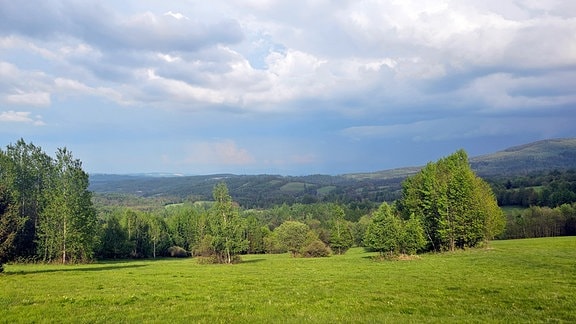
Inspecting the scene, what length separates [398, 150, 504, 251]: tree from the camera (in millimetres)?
63812

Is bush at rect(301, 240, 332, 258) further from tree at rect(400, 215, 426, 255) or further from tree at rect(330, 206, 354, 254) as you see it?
tree at rect(400, 215, 426, 255)

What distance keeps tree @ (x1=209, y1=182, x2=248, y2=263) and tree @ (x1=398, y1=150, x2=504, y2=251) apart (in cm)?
3297

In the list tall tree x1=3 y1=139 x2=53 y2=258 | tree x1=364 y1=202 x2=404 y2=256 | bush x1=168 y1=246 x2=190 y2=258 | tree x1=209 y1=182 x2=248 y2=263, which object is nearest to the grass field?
tree x1=364 y1=202 x2=404 y2=256


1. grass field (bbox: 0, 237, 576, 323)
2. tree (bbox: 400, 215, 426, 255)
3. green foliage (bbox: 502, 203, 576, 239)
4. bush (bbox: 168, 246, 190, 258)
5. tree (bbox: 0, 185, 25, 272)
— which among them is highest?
tree (bbox: 0, 185, 25, 272)

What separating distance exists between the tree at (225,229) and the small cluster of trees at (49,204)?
23.2 m

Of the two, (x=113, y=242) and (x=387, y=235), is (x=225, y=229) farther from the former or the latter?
(x=113, y=242)

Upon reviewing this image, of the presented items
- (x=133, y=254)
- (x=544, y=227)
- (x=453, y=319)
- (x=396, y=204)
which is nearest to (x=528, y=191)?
(x=544, y=227)

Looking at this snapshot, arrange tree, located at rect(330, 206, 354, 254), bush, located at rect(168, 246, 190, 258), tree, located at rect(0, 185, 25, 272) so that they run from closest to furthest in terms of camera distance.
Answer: tree, located at rect(0, 185, 25, 272) → tree, located at rect(330, 206, 354, 254) → bush, located at rect(168, 246, 190, 258)

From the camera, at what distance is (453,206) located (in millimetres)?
64375

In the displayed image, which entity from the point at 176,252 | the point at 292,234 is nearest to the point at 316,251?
the point at 292,234

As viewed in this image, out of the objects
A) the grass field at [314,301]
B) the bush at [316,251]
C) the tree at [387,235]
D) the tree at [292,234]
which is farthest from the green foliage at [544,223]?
the grass field at [314,301]

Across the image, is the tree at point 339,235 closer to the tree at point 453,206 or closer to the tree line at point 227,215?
the tree line at point 227,215

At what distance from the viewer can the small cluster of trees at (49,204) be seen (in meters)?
64.6

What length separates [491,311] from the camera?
16203 mm
